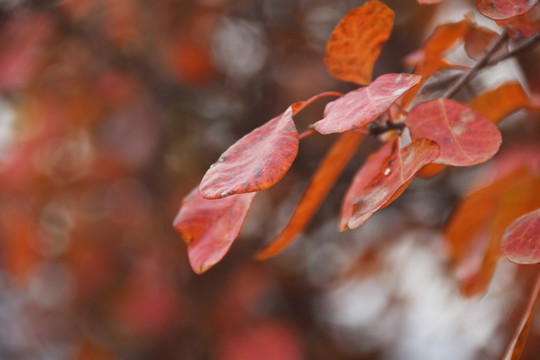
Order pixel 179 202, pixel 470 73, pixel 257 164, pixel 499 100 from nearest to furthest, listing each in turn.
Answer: pixel 257 164
pixel 470 73
pixel 499 100
pixel 179 202

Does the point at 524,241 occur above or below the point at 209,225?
below

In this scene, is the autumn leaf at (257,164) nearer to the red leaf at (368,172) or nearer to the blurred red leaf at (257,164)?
the blurred red leaf at (257,164)

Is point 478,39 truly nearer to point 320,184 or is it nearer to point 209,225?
point 320,184

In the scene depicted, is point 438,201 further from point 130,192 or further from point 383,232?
point 130,192

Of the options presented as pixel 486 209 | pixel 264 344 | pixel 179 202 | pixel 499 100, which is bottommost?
pixel 264 344

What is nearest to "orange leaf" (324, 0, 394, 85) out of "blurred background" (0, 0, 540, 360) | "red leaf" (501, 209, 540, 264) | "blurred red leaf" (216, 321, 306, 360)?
"red leaf" (501, 209, 540, 264)

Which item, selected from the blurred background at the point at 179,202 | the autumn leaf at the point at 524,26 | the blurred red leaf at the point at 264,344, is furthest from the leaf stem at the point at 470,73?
the blurred red leaf at the point at 264,344

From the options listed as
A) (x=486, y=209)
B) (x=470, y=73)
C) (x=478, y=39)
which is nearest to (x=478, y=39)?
(x=478, y=39)
